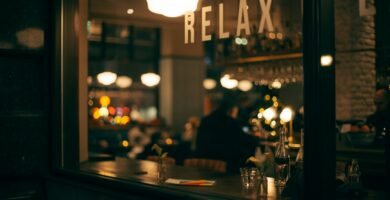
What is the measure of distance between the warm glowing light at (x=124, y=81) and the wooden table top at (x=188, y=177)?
30.7 ft

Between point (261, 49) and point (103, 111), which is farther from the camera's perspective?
point (103, 111)

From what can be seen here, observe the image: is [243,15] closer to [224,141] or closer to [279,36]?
[224,141]

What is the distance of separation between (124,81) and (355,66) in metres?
8.27

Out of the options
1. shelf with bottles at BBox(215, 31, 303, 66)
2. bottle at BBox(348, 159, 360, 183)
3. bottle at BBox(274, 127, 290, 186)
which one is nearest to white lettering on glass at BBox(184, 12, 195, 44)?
bottle at BBox(274, 127, 290, 186)

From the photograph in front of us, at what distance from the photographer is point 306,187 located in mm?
2393

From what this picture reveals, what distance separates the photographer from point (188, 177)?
163 inches

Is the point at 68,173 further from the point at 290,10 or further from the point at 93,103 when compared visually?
the point at 93,103

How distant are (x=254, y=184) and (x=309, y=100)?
3.30ft

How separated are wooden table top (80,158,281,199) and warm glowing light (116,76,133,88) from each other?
368 inches

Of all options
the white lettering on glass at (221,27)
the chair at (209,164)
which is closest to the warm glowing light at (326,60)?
the white lettering on glass at (221,27)

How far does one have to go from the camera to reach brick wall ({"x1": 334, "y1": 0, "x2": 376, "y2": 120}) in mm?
7793

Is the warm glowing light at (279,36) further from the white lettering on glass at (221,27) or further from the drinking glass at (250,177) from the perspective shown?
the drinking glass at (250,177)

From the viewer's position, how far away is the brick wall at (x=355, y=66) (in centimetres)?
779

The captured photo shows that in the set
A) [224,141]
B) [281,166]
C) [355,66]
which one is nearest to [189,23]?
[281,166]
